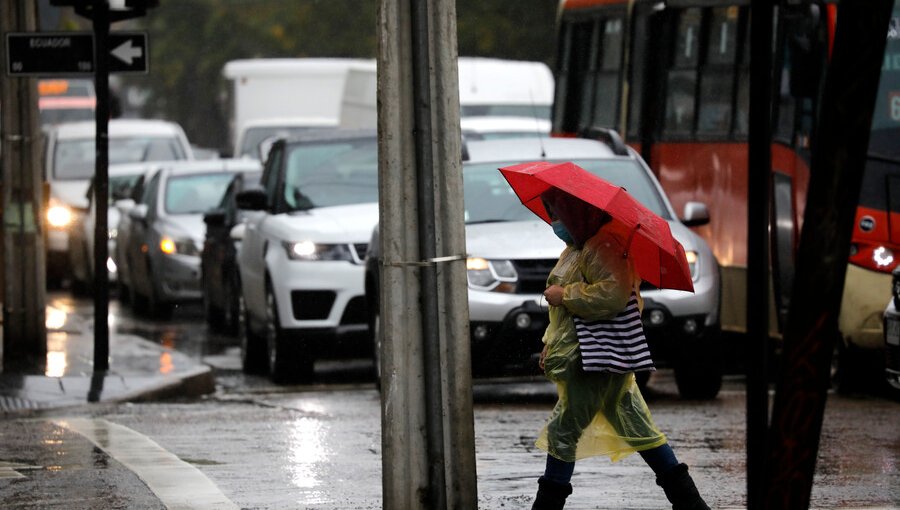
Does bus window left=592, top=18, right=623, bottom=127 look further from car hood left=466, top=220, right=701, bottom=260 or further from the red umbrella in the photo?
the red umbrella

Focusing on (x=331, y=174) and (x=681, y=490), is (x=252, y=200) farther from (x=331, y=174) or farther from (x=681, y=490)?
(x=681, y=490)

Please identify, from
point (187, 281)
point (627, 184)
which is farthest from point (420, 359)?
point (187, 281)

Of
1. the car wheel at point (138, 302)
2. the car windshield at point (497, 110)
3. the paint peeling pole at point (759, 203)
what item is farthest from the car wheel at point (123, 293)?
the paint peeling pole at point (759, 203)

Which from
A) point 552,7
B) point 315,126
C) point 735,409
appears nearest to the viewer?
point 735,409

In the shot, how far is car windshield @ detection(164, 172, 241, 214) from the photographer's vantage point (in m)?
20.9

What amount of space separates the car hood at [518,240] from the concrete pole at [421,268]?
4.85 metres

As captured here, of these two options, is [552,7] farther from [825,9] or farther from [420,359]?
[420,359]

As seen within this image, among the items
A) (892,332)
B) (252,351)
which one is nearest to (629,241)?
(892,332)

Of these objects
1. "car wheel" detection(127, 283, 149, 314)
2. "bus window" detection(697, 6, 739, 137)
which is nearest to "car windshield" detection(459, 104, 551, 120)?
"car wheel" detection(127, 283, 149, 314)

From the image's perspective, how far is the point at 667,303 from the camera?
1160 cm

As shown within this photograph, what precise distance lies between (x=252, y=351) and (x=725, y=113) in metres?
4.48

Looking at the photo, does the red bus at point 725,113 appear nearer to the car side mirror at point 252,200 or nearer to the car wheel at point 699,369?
the car wheel at point 699,369

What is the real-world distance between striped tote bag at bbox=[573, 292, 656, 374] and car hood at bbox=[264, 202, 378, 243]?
6.61 meters

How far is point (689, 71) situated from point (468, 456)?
1075cm
